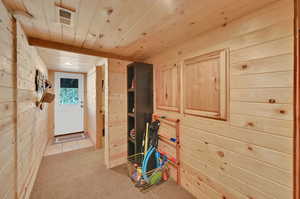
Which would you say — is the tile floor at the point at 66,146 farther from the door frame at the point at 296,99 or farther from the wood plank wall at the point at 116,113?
the door frame at the point at 296,99

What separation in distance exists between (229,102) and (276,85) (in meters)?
0.39

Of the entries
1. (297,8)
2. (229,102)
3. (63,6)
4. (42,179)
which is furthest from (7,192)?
(297,8)

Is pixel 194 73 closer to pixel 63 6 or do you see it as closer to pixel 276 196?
pixel 276 196

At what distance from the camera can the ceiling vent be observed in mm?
1140

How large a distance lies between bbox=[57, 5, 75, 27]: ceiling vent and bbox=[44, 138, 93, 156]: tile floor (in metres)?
2.89

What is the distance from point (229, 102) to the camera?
1.34 meters

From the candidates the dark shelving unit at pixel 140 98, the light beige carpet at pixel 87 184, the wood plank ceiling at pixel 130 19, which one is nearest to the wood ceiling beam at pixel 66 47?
the wood plank ceiling at pixel 130 19

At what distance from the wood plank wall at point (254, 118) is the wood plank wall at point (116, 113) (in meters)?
1.47

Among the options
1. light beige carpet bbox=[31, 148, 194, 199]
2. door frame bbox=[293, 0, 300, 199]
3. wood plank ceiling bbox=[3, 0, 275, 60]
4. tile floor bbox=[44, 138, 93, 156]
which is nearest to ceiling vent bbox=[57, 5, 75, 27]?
wood plank ceiling bbox=[3, 0, 275, 60]

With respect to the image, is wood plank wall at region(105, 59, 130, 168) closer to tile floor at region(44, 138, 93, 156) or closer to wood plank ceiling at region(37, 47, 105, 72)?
wood plank ceiling at region(37, 47, 105, 72)

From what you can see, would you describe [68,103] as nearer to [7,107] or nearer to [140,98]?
[140,98]

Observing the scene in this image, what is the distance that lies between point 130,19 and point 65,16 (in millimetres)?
625

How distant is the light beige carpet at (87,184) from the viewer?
5.62ft

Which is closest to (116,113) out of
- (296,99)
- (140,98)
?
(140,98)
